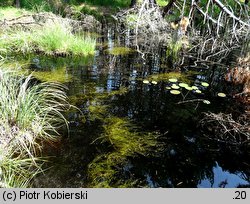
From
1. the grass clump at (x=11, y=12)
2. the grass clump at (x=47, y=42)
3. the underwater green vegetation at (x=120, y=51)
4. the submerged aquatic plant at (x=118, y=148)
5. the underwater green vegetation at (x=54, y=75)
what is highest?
the grass clump at (x=11, y=12)

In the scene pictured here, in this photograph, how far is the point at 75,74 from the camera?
7043mm

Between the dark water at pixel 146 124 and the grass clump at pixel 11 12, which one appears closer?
the dark water at pixel 146 124

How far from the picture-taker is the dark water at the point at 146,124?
3674 mm

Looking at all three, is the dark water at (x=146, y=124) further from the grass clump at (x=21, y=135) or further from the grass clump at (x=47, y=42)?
the grass clump at (x=47, y=42)

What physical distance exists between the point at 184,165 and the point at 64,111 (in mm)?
2252

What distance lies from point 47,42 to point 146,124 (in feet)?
16.0

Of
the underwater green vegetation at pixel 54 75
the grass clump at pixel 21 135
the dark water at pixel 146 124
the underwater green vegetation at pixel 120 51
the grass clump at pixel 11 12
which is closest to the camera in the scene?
the grass clump at pixel 21 135

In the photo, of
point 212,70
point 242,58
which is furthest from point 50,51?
point 242,58

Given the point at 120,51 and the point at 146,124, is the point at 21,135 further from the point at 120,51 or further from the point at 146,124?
the point at 120,51

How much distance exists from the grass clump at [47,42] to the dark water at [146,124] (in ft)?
1.61

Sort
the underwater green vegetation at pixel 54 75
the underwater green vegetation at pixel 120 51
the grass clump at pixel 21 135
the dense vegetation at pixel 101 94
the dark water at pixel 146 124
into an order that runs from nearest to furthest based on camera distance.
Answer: the grass clump at pixel 21 135
the dark water at pixel 146 124
the dense vegetation at pixel 101 94
the underwater green vegetation at pixel 54 75
the underwater green vegetation at pixel 120 51

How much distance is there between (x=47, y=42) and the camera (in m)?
8.46

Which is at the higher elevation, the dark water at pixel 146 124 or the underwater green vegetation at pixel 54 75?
the underwater green vegetation at pixel 54 75

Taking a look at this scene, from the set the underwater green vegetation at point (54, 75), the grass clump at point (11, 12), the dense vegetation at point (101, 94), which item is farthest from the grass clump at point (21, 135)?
the grass clump at point (11, 12)
